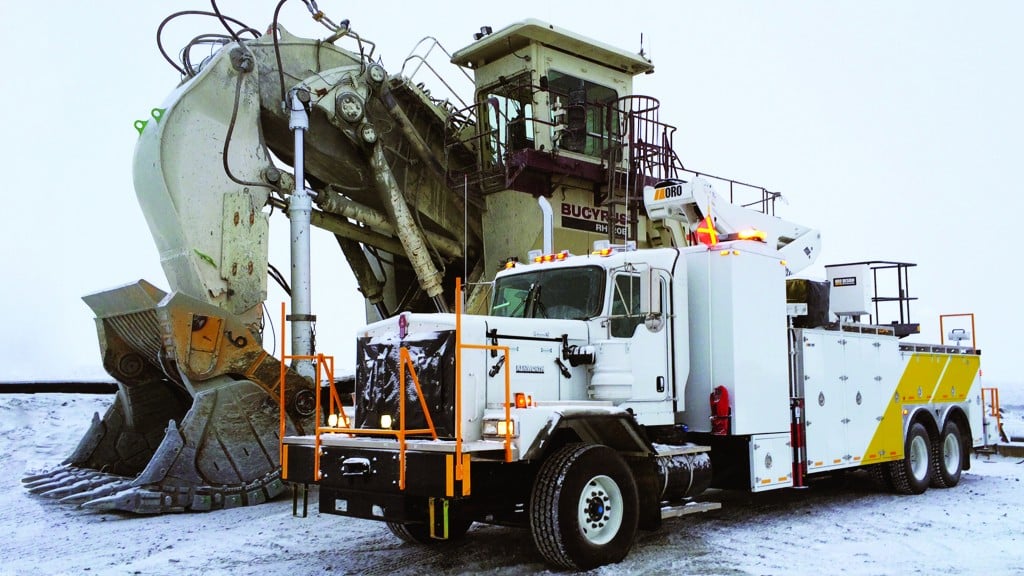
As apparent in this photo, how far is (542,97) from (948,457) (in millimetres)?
8762

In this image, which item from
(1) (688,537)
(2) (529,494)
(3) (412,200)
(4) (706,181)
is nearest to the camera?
(2) (529,494)

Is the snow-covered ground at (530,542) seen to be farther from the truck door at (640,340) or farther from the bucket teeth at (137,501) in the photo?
the truck door at (640,340)

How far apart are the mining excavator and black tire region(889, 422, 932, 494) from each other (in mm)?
2855

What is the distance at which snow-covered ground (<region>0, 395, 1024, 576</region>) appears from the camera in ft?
26.9

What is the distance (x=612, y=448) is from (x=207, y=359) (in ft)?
18.3

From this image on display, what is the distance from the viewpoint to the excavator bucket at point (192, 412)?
10953mm

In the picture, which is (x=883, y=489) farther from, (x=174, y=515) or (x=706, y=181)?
(x=174, y=515)

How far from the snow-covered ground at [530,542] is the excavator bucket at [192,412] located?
0.26 metres

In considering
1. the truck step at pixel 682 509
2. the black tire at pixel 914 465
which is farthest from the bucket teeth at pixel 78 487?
the black tire at pixel 914 465

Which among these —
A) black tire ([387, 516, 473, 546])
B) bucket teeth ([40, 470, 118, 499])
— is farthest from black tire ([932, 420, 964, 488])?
bucket teeth ([40, 470, 118, 499])

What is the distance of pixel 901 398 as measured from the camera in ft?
41.3

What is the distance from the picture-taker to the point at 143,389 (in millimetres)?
13047

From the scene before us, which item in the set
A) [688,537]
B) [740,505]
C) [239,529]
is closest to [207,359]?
[239,529]

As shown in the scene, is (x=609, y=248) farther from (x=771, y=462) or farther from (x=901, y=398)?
(x=901, y=398)
